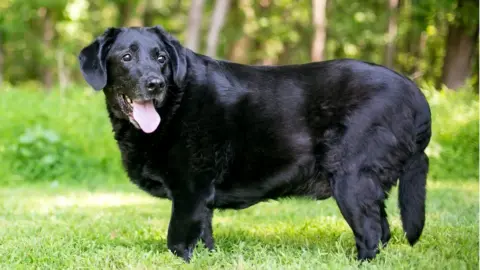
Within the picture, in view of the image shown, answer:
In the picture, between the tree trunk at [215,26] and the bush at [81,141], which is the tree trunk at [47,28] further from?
the bush at [81,141]

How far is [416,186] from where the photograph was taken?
13.7 ft

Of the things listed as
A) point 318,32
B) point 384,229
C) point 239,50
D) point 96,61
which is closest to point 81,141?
point 96,61

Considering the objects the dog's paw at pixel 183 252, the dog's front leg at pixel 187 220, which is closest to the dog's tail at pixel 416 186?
the dog's front leg at pixel 187 220

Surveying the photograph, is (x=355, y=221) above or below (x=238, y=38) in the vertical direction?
above

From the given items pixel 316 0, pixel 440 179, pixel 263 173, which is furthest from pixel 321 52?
pixel 263 173

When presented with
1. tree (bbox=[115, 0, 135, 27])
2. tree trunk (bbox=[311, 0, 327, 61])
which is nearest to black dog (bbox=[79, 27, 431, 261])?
tree trunk (bbox=[311, 0, 327, 61])

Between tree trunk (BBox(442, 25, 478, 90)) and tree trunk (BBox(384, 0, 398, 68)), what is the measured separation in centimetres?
458

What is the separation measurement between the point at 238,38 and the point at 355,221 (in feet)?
57.8

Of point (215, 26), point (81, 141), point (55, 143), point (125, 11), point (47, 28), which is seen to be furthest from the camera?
point (125, 11)

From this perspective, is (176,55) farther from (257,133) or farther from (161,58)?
(257,133)

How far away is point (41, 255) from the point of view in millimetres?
4008

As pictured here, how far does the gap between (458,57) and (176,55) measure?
35.5ft

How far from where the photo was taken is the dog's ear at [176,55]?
13.5ft

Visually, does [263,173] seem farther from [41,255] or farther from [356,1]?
[356,1]
